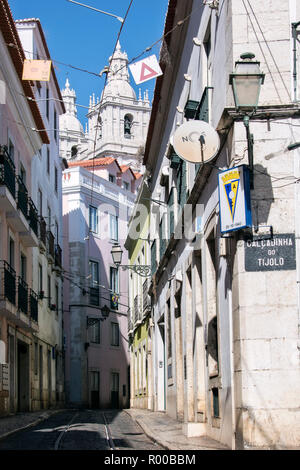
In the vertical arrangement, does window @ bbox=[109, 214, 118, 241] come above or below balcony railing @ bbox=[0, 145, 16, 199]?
above

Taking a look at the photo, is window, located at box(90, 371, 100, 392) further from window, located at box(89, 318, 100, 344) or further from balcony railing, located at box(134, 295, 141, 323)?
balcony railing, located at box(134, 295, 141, 323)

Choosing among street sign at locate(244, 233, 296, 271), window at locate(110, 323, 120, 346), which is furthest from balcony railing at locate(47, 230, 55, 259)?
street sign at locate(244, 233, 296, 271)

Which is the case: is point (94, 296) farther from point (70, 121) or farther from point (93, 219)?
point (70, 121)

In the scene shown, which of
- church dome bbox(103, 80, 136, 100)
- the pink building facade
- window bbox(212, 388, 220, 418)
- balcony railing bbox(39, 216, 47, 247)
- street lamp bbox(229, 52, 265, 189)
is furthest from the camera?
church dome bbox(103, 80, 136, 100)

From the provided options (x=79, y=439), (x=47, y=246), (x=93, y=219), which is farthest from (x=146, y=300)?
(x=93, y=219)

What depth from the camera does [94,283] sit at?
4216 centimetres

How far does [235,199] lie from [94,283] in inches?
1299

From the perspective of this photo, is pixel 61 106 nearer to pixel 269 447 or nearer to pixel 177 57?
pixel 177 57

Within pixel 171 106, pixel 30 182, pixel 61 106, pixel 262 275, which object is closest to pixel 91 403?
pixel 61 106

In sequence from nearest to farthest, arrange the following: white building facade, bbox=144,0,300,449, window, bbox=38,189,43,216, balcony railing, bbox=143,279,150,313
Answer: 1. white building facade, bbox=144,0,300,449
2. balcony railing, bbox=143,279,150,313
3. window, bbox=38,189,43,216

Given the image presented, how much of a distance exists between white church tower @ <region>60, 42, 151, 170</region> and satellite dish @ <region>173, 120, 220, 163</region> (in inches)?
2831

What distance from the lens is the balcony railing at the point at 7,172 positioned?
62.2ft

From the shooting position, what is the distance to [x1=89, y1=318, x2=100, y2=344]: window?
4150 centimetres

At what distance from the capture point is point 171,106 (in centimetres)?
1878
